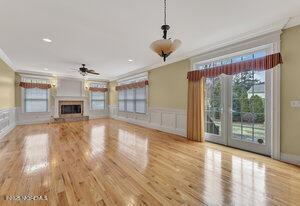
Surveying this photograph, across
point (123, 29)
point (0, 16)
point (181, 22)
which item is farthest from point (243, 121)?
point (0, 16)

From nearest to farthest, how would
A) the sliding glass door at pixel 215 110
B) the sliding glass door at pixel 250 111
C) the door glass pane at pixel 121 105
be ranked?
the sliding glass door at pixel 250 111
the sliding glass door at pixel 215 110
the door glass pane at pixel 121 105

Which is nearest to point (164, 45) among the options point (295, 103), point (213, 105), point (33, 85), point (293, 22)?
point (293, 22)

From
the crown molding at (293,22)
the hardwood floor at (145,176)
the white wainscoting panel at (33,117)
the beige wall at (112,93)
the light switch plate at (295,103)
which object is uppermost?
the crown molding at (293,22)

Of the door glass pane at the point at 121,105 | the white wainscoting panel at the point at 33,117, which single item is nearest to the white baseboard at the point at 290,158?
the door glass pane at the point at 121,105

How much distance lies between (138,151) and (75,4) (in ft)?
9.93

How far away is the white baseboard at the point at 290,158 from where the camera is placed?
282 centimetres

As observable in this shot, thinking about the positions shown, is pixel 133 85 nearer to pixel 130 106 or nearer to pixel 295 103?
pixel 130 106

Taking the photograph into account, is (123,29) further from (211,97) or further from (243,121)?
(243,121)

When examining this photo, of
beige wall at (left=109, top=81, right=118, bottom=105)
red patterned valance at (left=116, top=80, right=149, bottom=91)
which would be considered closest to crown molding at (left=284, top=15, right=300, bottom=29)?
red patterned valance at (left=116, top=80, right=149, bottom=91)

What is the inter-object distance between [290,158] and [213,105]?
1.95 m

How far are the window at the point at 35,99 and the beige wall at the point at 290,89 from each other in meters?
9.37

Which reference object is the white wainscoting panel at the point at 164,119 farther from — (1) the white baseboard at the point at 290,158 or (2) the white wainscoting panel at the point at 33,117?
(2) the white wainscoting panel at the point at 33,117

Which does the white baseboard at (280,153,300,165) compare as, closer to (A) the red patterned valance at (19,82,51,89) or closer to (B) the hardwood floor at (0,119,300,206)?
(B) the hardwood floor at (0,119,300,206)

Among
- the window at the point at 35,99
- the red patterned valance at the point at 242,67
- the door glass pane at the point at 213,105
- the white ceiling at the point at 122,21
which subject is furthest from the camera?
the window at the point at 35,99
